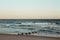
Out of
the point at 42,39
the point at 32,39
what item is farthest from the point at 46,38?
the point at 32,39

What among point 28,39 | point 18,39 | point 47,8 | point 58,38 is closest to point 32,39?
point 28,39

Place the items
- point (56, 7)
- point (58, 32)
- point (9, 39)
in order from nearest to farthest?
point (9, 39) → point (56, 7) → point (58, 32)

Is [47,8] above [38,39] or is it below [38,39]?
above

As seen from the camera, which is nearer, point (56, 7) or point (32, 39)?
point (32, 39)

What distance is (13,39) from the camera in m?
5.41

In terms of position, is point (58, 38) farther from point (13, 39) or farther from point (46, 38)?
point (13, 39)

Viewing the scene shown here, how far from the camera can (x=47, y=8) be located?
619 centimetres

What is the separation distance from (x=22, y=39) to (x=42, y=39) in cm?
70

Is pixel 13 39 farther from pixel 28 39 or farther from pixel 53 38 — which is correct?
pixel 53 38

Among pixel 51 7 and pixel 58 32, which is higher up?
pixel 51 7

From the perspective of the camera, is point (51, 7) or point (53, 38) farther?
point (51, 7)

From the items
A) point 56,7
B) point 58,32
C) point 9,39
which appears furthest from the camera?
point 58,32

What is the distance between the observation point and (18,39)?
543cm

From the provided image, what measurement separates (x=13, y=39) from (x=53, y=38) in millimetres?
1421
